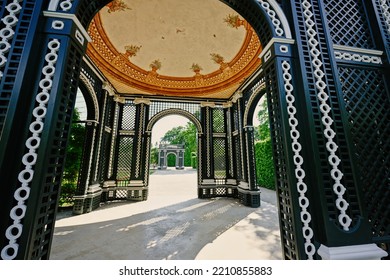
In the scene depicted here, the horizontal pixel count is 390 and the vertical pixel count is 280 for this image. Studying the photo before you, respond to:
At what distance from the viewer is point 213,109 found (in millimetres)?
7676

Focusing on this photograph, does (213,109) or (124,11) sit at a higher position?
(124,11)

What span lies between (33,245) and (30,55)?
1.63m

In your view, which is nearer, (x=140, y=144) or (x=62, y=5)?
(x=62, y=5)

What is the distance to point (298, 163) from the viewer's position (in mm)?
1739

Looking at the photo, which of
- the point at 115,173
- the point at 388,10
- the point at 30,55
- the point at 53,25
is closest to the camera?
the point at 30,55

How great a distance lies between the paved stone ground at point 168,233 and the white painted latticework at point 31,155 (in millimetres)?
1861

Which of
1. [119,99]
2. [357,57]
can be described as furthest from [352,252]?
[119,99]

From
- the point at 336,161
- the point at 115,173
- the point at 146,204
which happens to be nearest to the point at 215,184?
the point at 146,204

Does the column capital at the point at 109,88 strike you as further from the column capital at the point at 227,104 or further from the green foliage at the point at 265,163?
the green foliage at the point at 265,163

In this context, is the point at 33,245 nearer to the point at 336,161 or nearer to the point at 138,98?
the point at 336,161

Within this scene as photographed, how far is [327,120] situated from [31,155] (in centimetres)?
287

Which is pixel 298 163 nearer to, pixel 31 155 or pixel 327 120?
pixel 327 120

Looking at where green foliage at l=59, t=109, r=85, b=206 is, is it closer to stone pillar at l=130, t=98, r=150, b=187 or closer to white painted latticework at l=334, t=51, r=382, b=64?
stone pillar at l=130, t=98, r=150, b=187

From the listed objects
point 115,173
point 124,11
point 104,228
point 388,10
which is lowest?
point 104,228
